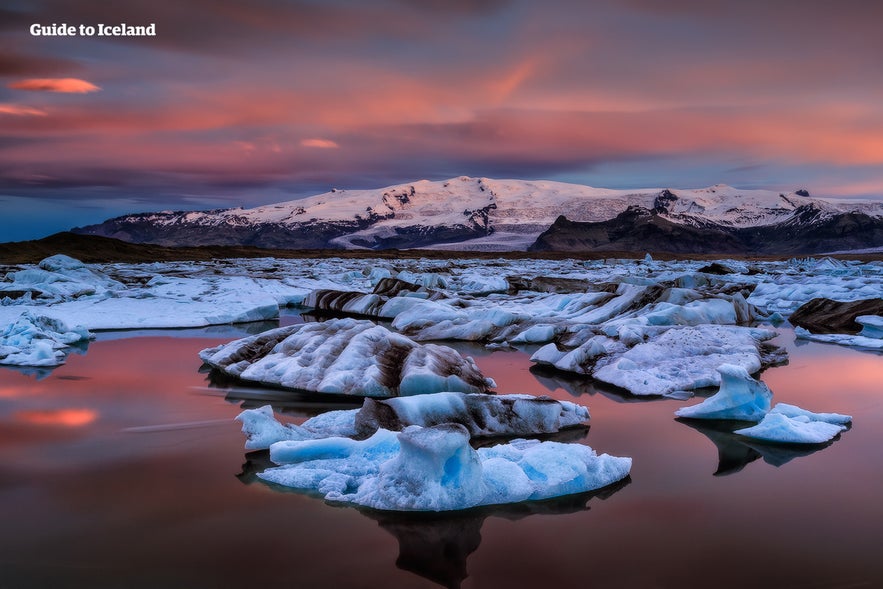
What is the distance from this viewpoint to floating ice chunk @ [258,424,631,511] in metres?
3.96

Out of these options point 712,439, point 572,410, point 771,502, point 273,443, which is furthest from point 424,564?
point 712,439

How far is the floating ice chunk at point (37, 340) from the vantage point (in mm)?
8812

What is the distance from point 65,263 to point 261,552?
23748 millimetres

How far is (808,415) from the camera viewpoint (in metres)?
6.01

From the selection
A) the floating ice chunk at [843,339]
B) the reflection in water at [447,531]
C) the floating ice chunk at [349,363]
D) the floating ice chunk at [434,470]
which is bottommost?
the floating ice chunk at [843,339]

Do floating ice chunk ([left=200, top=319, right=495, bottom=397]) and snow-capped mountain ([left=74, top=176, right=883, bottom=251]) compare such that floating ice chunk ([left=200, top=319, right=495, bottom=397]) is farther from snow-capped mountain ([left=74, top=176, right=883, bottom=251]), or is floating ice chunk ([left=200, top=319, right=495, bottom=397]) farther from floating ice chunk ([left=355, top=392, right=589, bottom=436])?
snow-capped mountain ([left=74, top=176, right=883, bottom=251])

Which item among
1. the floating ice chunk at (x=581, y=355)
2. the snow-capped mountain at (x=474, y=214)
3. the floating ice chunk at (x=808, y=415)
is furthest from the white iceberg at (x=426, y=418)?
the snow-capped mountain at (x=474, y=214)

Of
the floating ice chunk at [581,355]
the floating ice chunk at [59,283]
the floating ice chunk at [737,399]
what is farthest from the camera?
the floating ice chunk at [59,283]

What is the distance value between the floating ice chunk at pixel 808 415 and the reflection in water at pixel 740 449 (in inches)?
16.1

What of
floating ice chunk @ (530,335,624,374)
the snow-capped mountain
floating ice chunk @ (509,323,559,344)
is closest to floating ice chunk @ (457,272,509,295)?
floating ice chunk @ (509,323,559,344)

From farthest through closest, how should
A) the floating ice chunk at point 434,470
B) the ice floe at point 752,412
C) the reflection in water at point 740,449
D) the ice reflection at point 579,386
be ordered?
the ice reflection at point 579,386 < the ice floe at point 752,412 < the reflection in water at point 740,449 < the floating ice chunk at point 434,470

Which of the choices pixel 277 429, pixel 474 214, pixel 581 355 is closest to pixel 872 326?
pixel 581 355

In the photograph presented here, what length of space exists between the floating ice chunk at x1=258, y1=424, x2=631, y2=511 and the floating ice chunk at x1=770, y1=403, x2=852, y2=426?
7.36 ft

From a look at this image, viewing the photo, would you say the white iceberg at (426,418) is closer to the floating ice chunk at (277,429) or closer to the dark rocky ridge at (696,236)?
the floating ice chunk at (277,429)
